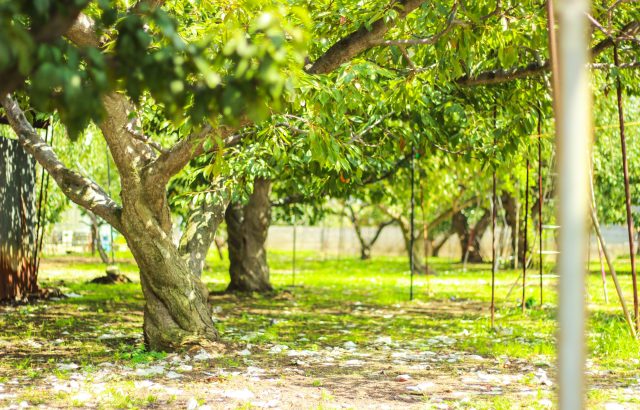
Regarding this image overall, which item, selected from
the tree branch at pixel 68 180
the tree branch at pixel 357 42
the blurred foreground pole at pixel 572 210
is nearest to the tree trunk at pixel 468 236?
the tree branch at pixel 68 180

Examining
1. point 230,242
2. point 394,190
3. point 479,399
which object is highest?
point 394,190

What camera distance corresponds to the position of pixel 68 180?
8.66 metres

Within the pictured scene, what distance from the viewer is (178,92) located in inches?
119

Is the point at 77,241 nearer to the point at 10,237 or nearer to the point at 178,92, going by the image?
the point at 10,237

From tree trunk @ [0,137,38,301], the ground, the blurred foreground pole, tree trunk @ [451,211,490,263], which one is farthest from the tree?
tree trunk @ [451,211,490,263]

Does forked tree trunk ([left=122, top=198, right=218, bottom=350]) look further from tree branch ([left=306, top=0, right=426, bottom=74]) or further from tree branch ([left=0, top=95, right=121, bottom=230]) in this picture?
tree branch ([left=306, top=0, right=426, bottom=74])

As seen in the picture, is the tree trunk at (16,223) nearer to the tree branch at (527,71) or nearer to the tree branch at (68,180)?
the tree branch at (68,180)

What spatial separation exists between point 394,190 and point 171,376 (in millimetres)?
13569

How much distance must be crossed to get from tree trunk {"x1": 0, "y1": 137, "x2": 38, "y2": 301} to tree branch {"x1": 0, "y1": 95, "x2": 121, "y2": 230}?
456cm

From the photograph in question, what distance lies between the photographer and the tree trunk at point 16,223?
13172mm

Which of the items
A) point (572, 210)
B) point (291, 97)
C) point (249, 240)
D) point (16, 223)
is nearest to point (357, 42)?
point (291, 97)

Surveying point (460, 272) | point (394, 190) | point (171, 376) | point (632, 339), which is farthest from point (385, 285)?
point (171, 376)

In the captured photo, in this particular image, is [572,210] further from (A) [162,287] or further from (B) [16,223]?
(B) [16,223]

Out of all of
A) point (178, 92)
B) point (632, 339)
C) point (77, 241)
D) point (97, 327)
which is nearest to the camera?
point (178, 92)
